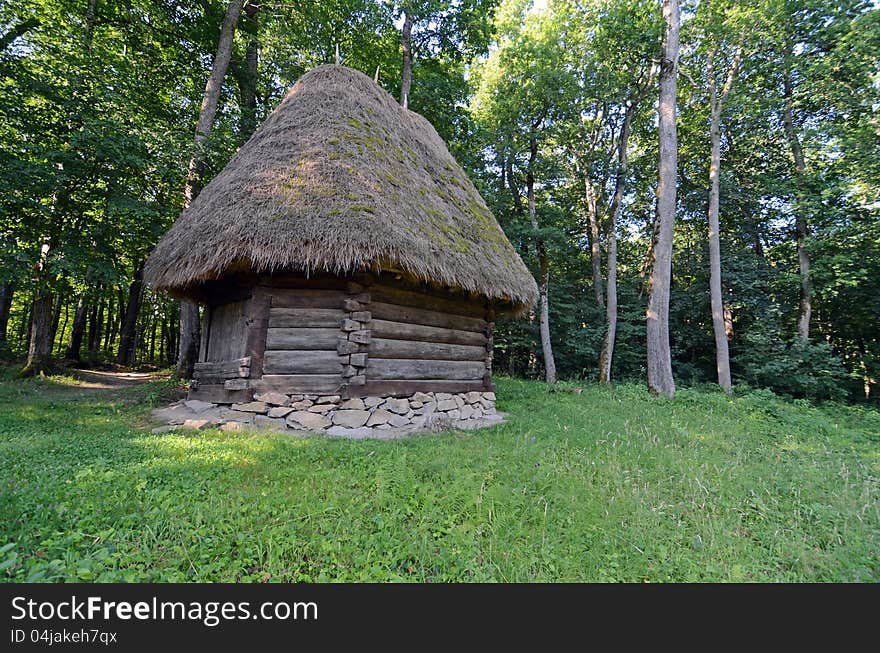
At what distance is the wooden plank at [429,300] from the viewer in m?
6.32

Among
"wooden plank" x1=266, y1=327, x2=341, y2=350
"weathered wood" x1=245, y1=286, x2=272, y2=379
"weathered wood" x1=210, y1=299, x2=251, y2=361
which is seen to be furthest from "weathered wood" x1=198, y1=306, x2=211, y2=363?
"wooden plank" x1=266, y1=327, x2=341, y2=350

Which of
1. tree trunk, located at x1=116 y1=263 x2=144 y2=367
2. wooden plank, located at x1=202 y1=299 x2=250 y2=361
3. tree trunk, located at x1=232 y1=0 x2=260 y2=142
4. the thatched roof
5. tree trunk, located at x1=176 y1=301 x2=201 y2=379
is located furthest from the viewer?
tree trunk, located at x1=116 y1=263 x2=144 y2=367

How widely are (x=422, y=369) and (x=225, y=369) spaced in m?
3.18

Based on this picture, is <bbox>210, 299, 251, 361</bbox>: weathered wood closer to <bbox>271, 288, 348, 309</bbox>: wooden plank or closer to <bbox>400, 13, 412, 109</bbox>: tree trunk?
<bbox>271, 288, 348, 309</bbox>: wooden plank

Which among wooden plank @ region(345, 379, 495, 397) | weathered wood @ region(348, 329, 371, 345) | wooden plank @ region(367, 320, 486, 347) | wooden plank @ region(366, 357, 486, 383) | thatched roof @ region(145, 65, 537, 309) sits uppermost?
thatched roof @ region(145, 65, 537, 309)

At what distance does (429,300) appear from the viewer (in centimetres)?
701

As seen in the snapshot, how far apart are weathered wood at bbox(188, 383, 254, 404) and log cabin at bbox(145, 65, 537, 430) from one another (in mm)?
24

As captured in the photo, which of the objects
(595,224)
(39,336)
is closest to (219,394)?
(39,336)

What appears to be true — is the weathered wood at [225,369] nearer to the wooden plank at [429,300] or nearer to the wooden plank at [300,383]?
the wooden plank at [300,383]

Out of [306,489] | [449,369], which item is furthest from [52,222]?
[306,489]

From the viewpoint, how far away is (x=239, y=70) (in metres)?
12.3

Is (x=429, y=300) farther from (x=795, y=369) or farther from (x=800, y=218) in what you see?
(x=800, y=218)

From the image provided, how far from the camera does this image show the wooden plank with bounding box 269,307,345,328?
596 centimetres

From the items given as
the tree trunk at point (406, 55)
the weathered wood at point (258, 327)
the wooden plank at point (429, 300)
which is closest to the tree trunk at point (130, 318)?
the tree trunk at point (406, 55)
